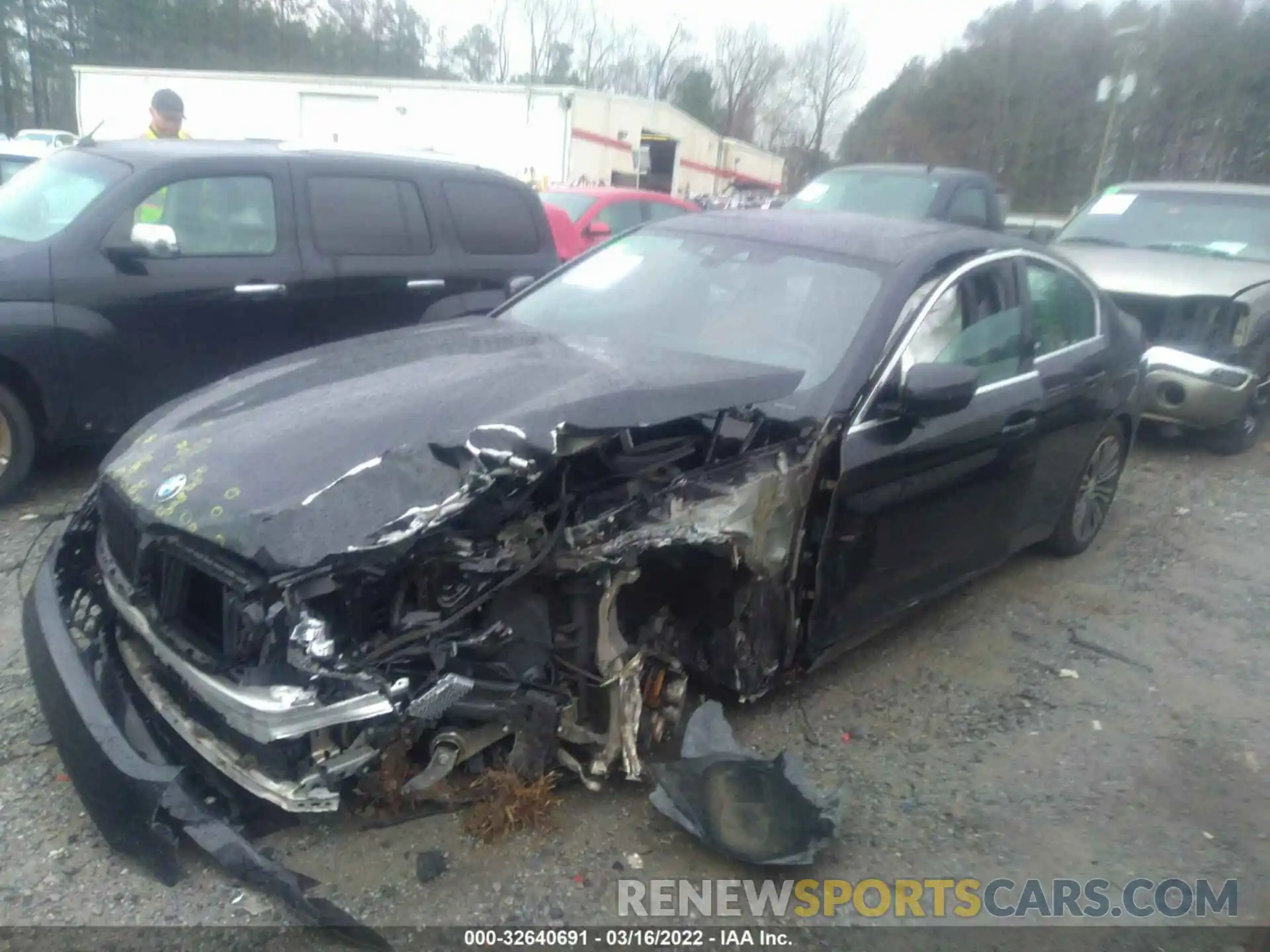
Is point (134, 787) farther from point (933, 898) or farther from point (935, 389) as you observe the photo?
point (935, 389)

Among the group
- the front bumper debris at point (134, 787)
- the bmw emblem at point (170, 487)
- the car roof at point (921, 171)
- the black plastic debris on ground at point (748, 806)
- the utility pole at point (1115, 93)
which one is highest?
the utility pole at point (1115, 93)

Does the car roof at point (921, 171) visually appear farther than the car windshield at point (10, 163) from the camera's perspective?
No

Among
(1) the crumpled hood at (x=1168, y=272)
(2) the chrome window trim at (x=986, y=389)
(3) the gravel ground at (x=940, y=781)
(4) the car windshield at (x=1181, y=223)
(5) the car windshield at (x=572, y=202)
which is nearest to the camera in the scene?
→ (3) the gravel ground at (x=940, y=781)

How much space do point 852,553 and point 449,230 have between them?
12.6ft

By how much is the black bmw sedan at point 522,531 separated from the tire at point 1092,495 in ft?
3.57

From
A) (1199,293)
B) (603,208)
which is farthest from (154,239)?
(1199,293)

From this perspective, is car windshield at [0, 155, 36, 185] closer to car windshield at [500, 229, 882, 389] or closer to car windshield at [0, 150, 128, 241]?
car windshield at [0, 150, 128, 241]

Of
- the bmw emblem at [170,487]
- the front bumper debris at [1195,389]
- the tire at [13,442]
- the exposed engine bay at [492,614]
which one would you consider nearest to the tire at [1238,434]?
the front bumper debris at [1195,389]

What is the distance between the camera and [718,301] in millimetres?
3818

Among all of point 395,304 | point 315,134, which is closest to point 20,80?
point 315,134

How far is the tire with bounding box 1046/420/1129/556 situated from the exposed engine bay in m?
2.35

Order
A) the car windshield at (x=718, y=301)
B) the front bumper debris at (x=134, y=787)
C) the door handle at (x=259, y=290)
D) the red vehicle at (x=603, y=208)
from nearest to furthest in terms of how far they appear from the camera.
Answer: the front bumper debris at (x=134, y=787) < the car windshield at (x=718, y=301) < the door handle at (x=259, y=290) < the red vehicle at (x=603, y=208)

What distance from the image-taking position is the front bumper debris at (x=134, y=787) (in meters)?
2.29

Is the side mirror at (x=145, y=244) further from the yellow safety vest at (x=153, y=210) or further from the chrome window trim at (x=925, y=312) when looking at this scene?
the chrome window trim at (x=925, y=312)
